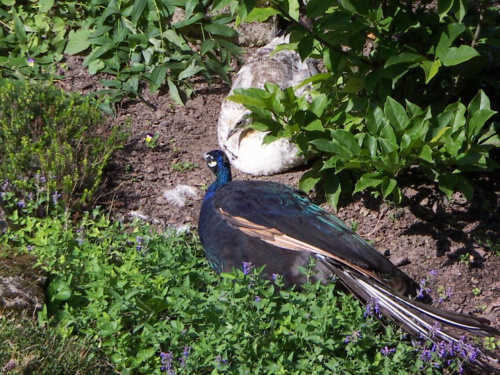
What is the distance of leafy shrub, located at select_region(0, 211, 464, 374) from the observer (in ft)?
12.4

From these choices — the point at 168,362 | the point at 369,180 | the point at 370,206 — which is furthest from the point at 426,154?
the point at 168,362

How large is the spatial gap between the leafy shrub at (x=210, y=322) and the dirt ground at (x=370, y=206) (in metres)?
0.79

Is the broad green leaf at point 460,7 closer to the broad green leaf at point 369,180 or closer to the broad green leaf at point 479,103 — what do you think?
the broad green leaf at point 479,103

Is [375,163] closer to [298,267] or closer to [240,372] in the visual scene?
[298,267]

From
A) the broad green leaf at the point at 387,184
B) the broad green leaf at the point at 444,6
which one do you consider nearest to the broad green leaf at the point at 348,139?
the broad green leaf at the point at 387,184

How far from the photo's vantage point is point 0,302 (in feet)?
13.4

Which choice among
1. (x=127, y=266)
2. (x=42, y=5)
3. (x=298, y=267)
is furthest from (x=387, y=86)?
(x=42, y=5)

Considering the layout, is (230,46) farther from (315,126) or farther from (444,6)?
(444,6)

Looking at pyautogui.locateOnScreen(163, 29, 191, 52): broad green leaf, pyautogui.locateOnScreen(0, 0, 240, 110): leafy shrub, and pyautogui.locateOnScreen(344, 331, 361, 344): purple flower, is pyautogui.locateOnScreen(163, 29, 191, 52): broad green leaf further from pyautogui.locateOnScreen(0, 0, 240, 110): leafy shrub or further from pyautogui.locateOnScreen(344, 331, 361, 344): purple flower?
pyautogui.locateOnScreen(344, 331, 361, 344): purple flower

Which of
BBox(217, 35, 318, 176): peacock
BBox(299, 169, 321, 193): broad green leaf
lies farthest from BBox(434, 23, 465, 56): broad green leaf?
BBox(217, 35, 318, 176): peacock

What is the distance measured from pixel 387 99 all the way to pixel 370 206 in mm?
1027

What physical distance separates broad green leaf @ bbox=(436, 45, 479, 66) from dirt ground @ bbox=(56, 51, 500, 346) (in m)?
1.12

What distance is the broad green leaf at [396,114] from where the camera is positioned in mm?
4656

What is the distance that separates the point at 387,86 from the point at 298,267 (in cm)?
140
